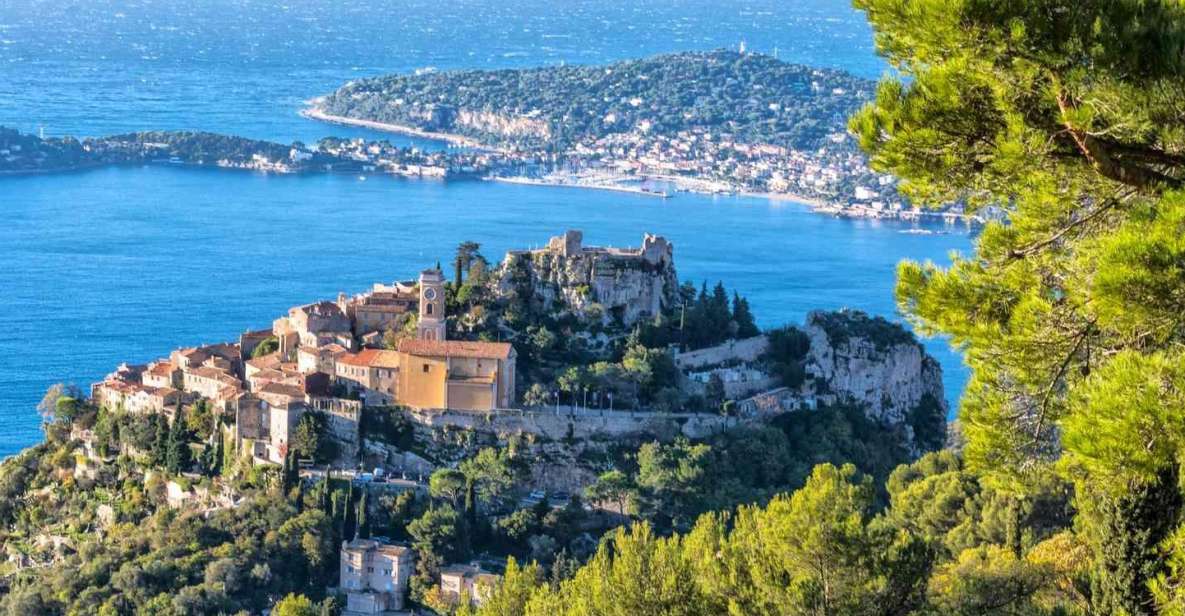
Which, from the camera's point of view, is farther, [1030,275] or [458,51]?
[458,51]

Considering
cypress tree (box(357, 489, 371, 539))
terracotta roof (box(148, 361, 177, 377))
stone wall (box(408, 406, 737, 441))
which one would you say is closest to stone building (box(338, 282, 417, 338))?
stone wall (box(408, 406, 737, 441))

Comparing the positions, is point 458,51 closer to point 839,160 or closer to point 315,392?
point 839,160

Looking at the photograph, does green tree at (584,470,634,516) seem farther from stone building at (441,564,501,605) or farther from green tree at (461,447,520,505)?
stone building at (441,564,501,605)

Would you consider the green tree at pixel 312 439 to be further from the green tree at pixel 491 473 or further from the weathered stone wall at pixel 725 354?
the weathered stone wall at pixel 725 354

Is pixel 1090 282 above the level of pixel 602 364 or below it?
above

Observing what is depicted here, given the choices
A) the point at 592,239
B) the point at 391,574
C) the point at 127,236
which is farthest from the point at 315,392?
the point at 127,236

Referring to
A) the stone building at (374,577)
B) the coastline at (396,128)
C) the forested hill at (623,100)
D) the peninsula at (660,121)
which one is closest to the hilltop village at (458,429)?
the stone building at (374,577)

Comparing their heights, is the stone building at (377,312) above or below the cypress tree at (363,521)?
above
